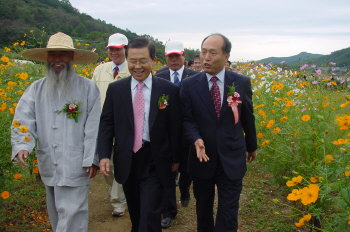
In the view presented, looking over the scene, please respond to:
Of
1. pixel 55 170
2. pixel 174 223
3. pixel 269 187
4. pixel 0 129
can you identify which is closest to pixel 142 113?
pixel 55 170

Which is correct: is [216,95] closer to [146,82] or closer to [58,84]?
[146,82]

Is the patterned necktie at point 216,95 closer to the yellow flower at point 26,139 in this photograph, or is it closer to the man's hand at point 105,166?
the man's hand at point 105,166

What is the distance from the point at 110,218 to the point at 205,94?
1.99 metres

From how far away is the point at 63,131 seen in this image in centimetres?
271

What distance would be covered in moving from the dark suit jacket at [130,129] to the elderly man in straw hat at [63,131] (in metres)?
0.13

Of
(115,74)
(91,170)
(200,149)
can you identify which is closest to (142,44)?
(200,149)

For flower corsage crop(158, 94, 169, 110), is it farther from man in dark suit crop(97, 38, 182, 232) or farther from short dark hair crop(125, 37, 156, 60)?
short dark hair crop(125, 37, 156, 60)

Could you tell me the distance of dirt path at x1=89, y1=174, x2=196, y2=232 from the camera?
3.72 m

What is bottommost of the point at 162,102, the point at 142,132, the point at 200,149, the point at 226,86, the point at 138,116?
the point at 200,149

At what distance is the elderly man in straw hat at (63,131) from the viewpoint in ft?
8.84

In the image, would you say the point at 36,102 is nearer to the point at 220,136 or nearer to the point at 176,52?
the point at 220,136

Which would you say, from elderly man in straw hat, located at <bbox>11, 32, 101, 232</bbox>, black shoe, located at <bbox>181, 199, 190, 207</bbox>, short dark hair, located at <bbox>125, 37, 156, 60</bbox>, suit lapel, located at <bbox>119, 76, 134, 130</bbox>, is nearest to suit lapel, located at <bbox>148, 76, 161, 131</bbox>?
suit lapel, located at <bbox>119, 76, 134, 130</bbox>

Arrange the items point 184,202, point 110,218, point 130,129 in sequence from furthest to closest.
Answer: point 184,202
point 110,218
point 130,129

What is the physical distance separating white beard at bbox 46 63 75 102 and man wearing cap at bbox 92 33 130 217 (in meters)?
1.17
